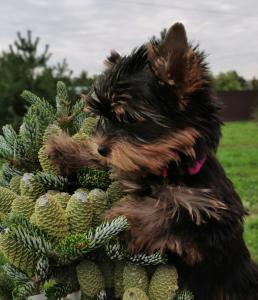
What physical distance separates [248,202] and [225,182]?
6879mm

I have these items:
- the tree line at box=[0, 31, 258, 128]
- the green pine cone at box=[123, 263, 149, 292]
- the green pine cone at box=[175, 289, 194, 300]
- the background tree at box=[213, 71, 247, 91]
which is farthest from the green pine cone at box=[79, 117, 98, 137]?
the background tree at box=[213, 71, 247, 91]

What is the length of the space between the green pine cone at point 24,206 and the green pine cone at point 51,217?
6.1 inches

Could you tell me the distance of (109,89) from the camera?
2814 mm

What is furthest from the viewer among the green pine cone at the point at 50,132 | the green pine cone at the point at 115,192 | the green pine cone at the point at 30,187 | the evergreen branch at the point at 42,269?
the green pine cone at the point at 50,132

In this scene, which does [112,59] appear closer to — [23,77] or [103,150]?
[103,150]

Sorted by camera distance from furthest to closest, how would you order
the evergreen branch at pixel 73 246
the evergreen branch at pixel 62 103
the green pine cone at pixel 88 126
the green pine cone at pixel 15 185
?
the evergreen branch at pixel 62 103 → the green pine cone at pixel 88 126 → the green pine cone at pixel 15 185 → the evergreen branch at pixel 73 246

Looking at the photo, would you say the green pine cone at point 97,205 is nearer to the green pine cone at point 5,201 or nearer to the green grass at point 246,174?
the green pine cone at point 5,201

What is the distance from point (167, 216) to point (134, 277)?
1.05 ft

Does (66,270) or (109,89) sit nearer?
(66,270)

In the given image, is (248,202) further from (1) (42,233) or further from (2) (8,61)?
(2) (8,61)

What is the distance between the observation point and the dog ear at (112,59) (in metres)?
3.02

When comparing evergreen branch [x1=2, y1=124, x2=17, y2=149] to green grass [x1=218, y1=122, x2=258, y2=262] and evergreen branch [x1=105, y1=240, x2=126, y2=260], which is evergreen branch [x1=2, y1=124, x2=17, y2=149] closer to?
evergreen branch [x1=105, y1=240, x2=126, y2=260]

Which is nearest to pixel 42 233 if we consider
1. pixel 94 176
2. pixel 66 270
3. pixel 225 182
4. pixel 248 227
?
pixel 66 270

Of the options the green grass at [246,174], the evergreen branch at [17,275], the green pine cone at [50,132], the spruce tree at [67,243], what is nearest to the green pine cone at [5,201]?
the spruce tree at [67,243]
